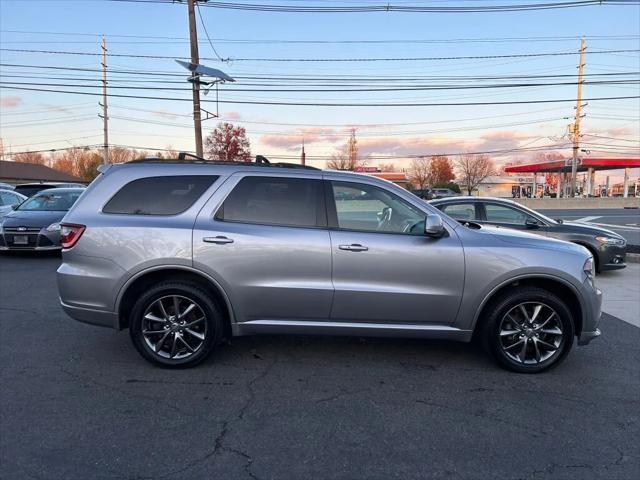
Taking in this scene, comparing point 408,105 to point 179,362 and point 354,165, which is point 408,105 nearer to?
point 179,362

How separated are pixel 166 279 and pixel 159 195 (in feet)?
2.55

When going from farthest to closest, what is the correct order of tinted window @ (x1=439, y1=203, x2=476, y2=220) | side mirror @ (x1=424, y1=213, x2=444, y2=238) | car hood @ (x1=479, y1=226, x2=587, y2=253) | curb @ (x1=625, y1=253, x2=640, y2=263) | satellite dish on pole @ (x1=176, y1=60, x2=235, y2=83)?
satellite dish on pole @ (x1=176, y1=60, x2=235, y2=83), curb @ (x1=625, y1=253, x2=640, y2=263), tinted window @ (x1=439, y1=203, x2=476, y2=220), car hood @ (x1=479, y1=226, x2=587, y2=253), side mirror @ (x1=424, y1=213, x2=444, y2=238)

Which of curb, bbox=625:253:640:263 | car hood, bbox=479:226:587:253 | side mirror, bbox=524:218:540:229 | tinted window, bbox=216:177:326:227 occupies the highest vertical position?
tinted window, bbox=216:177:326:227

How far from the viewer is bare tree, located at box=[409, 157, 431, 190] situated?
78250 millimetres

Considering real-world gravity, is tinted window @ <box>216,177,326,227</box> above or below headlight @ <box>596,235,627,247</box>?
Answer: above

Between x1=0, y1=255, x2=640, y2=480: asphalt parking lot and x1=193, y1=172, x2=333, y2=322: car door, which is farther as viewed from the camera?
x1=193, y1=172, x2=333, y2=322: car door

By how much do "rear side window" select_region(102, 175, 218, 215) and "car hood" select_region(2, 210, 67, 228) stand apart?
24.1 ft

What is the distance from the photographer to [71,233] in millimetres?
4227

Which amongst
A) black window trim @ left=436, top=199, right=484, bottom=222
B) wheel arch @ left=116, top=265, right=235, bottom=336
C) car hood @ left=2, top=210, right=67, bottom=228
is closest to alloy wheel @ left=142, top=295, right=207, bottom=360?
wheel arch @ left=116, top=265, right=235, bottom=336

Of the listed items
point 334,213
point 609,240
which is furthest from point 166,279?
point 609,240

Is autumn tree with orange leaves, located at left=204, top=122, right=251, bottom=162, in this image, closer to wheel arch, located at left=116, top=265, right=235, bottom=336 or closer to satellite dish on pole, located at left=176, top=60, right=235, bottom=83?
satellite dish on pole, located at left=176, top=60, right=235, bottom=83

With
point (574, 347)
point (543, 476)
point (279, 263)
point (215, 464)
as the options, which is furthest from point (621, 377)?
point (215, 464)

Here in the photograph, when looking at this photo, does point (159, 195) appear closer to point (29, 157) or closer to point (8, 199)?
point (8, 199)

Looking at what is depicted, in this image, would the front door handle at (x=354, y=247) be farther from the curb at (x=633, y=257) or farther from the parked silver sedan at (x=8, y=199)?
the parked silver sedan at (x=8, y=199)
